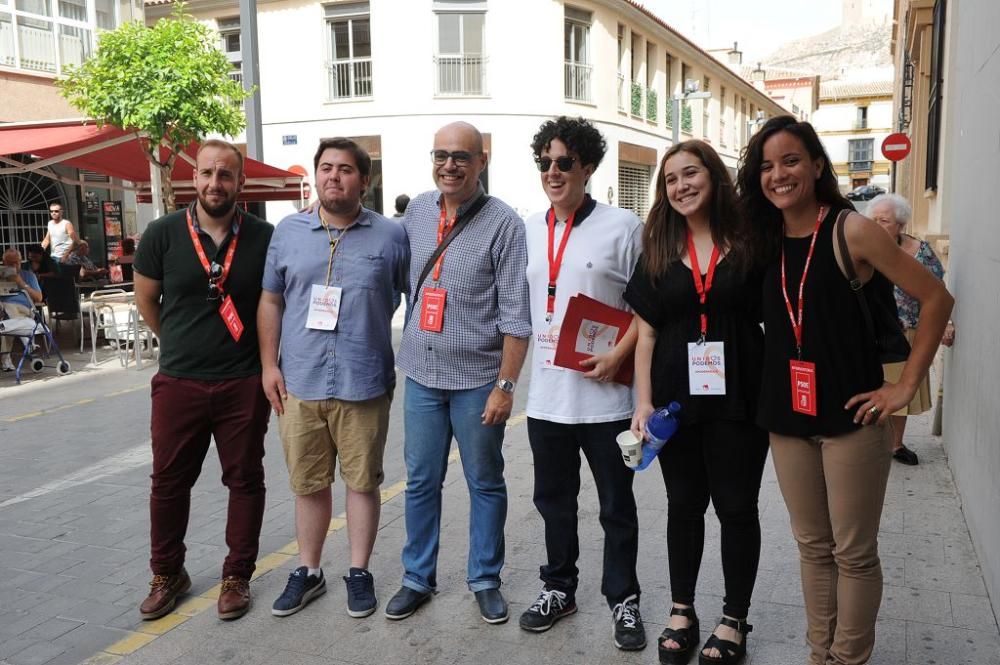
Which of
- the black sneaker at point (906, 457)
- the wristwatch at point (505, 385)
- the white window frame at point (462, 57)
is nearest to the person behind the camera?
the wristwatch at point (505, 385)

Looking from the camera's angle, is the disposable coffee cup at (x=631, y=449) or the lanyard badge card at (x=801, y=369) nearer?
the lanyard badge card at (x=801, y=369)

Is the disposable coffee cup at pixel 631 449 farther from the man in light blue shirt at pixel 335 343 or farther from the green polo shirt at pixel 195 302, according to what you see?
the green polo shirt at pixel 195 302

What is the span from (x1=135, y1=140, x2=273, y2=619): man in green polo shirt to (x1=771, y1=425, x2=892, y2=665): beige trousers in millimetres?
2160

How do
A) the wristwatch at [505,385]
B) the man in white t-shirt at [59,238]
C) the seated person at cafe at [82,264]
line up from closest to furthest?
the wristwatch at [505,385] < the seated person at cafe at [82,264] < the man in white t-shirt at [59,238]

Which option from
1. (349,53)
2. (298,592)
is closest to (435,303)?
(298,592)

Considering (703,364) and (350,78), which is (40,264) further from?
(350,78)

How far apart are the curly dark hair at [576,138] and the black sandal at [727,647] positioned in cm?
180

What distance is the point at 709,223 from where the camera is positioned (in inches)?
124

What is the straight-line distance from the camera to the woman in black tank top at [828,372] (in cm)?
275

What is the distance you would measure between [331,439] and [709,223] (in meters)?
1.80

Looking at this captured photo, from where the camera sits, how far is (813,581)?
300cm

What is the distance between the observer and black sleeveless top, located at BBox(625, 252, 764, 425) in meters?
→ 3.06

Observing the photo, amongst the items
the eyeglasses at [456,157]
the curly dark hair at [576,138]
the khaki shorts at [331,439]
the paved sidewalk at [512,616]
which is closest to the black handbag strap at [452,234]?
the eyeglasses at [456,157]

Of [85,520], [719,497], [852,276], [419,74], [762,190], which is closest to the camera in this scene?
[852,276]
